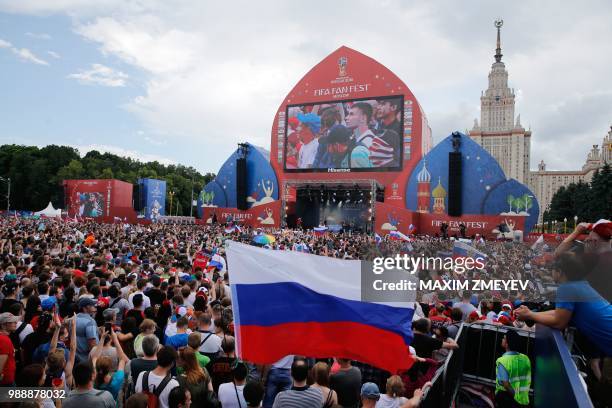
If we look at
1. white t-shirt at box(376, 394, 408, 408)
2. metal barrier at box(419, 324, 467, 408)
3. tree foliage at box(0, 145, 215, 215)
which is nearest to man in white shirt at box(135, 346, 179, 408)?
white t-shirt at box(376, 394, 408, 408)

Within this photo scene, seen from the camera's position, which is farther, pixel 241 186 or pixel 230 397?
pixel 241 186

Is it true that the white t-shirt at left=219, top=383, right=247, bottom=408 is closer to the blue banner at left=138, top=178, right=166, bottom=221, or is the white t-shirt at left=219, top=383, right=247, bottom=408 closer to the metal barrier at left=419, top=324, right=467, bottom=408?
the metal barrier at left=419, top=324, right=467, bottom=408

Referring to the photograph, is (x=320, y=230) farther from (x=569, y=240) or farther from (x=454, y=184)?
(x=569, y=240)

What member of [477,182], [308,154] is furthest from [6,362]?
[308,154]

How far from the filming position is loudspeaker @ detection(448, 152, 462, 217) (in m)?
31.4

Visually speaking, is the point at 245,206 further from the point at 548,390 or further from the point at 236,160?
the point at 548,390

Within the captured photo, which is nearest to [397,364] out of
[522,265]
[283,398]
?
[283,398]

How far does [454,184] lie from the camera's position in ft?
104

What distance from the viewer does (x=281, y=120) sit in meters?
39.7

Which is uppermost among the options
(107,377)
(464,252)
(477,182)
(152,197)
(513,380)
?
(477,182)

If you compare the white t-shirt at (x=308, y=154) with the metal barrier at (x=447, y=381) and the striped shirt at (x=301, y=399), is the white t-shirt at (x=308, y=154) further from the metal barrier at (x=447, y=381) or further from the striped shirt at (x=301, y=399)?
the striped shirt at (x=301, y=399)

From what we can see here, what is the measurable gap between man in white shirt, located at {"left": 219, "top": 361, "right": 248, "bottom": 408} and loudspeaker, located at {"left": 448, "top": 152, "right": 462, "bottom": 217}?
2991 cm

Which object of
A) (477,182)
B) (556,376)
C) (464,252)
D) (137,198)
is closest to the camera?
(556,376)

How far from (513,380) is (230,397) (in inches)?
106
